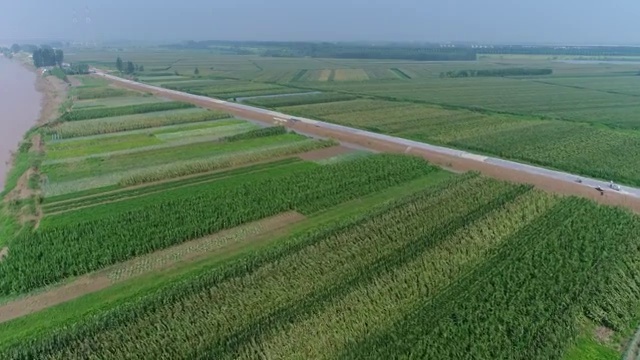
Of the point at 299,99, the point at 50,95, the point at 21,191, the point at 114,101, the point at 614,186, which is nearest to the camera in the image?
the point at 614,186

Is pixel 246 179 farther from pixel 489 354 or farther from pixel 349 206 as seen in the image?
pixel 489 354

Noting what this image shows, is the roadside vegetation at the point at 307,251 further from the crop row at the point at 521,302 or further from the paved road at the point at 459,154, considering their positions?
the paved road at the point at 459,154

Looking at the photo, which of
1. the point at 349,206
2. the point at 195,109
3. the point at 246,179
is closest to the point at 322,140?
the point at 246,179

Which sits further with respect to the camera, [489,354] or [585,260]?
[585,260]

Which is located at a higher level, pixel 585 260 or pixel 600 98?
pixel 600 98

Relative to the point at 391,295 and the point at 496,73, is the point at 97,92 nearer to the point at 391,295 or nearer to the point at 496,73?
the point at 391,295

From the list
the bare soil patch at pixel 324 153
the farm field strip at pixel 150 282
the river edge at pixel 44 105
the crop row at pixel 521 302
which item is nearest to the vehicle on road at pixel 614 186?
the crop row at pixel 521 302

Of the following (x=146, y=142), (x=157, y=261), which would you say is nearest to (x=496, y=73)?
(x=146, y=142)
